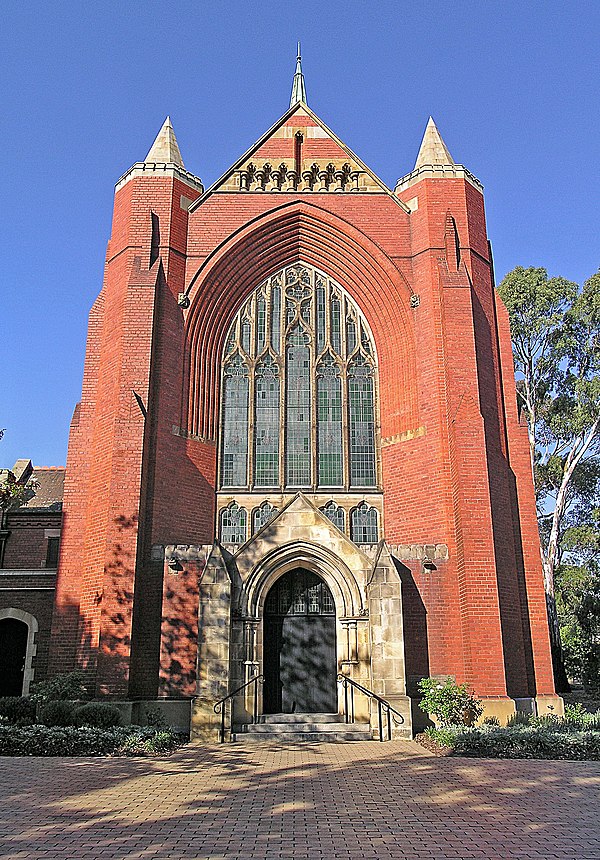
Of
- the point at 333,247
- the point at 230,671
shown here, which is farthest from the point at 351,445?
the point at 230,671

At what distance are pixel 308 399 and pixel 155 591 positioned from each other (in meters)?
7.05

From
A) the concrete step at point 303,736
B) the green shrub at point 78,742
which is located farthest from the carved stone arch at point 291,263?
the green shrub at point 78,742

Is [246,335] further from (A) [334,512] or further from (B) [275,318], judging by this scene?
(A) [334,512]

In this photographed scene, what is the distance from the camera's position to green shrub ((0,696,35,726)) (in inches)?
632

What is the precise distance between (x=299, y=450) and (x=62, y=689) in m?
8.68

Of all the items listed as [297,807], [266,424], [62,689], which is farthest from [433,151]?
[297,807]

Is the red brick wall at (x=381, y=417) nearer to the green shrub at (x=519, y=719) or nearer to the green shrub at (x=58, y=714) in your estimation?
the green shrub at (x=519, y=719)

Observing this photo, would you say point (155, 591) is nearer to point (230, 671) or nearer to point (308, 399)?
point (230, 671)

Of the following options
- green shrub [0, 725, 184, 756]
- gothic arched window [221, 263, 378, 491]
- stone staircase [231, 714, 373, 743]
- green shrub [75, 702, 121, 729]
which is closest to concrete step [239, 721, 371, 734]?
stone staircase [231, 714, 373, 743]

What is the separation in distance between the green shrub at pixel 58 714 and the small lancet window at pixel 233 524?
247 inches

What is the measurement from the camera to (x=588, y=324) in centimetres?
3180

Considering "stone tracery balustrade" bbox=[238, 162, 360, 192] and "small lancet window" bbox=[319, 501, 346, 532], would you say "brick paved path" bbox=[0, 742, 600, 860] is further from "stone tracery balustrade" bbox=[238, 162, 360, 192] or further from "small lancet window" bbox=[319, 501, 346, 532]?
"stone tracery balustrade" bbox=[238, 162, 360, 192]

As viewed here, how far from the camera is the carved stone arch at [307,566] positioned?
1681cm

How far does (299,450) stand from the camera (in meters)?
21.3
